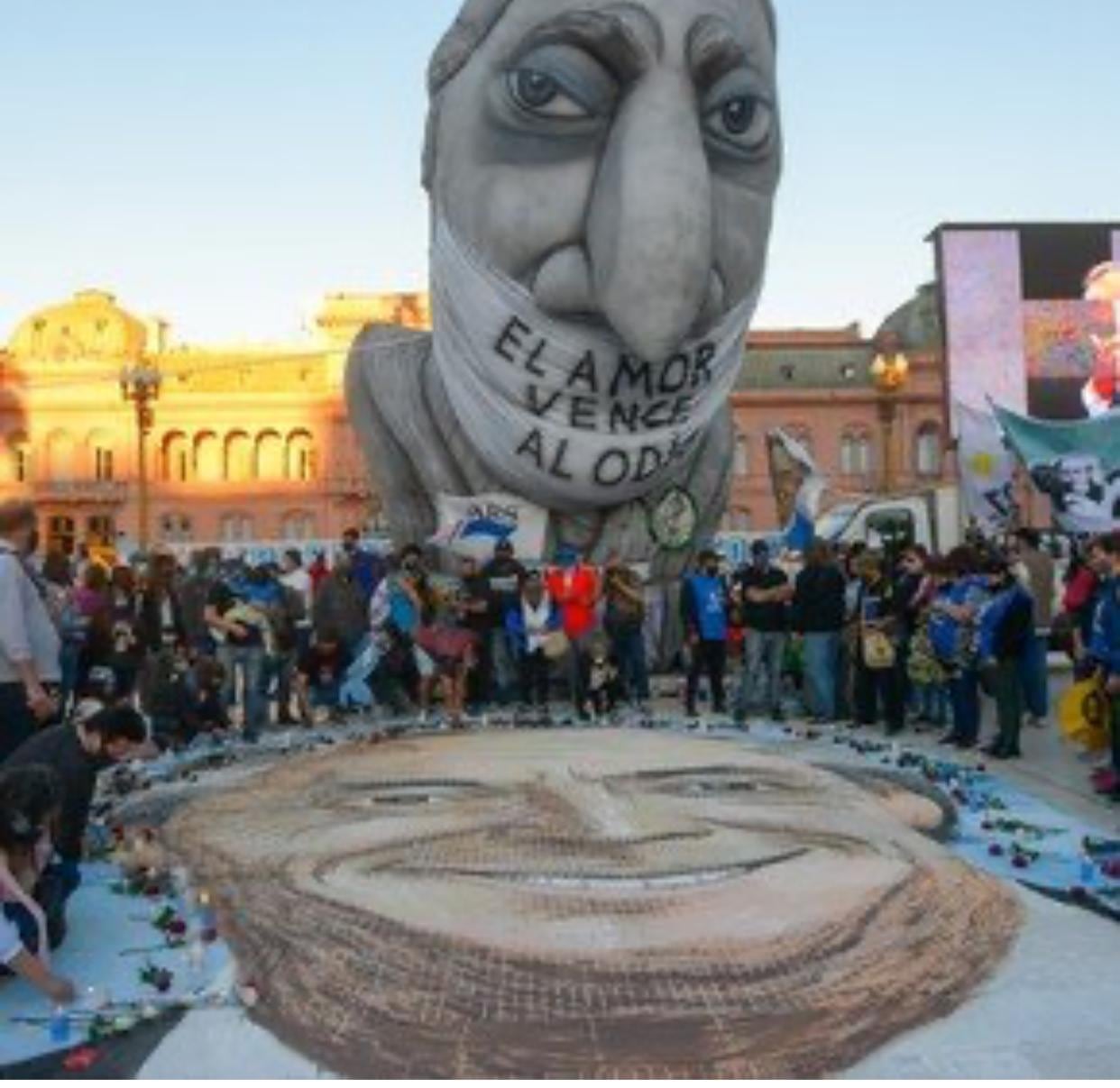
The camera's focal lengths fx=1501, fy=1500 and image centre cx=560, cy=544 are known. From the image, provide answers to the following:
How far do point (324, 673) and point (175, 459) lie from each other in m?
45.7

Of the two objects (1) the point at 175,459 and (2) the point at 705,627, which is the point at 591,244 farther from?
(1) the point at 175,459

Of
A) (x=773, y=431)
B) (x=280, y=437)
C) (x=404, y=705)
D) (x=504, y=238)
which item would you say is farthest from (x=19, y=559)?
(x=280, y=437)

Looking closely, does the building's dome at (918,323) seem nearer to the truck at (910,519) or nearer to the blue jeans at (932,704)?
the truck at (910,519)

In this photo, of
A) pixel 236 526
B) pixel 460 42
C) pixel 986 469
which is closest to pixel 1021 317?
pixel 986 469

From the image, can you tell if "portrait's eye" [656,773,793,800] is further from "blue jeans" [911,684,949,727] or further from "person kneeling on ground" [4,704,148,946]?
"blue jeans" [911,684,949,727]

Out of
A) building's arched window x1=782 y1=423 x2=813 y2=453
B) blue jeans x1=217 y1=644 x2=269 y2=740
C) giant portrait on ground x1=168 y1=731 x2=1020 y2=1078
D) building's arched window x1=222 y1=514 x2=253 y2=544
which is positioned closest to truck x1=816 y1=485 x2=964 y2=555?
blue jeans x1=217 y1=644 x2=269 y2=740

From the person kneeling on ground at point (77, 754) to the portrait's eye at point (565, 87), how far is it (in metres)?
6.98

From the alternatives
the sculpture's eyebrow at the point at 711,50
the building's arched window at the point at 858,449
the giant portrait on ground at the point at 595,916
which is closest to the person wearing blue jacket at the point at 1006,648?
the giant portrait on ground at the point at 595,916

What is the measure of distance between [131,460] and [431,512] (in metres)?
43.5

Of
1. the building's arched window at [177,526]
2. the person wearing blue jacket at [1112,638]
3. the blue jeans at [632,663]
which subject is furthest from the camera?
the building's arched window at [177,526]

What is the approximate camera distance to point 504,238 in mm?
11102

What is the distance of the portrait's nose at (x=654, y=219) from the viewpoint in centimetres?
1027

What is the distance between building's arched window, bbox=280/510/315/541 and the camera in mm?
53656

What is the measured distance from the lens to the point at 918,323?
54.4 m
